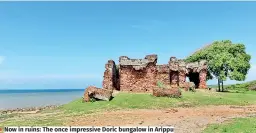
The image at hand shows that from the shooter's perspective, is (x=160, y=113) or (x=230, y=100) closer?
(x=160, y=113)

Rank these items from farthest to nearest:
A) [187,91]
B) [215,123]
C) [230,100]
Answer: [187,91] < [230,100] < [215,123]

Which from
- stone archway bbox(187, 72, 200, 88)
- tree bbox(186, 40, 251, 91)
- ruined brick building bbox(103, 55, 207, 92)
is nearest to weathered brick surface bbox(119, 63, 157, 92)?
ruined brick building bbox(103, 55, 207, 92)

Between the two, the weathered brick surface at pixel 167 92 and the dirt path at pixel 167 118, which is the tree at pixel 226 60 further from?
the dirt path at pixel 167 118

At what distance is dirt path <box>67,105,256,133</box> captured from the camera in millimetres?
23172

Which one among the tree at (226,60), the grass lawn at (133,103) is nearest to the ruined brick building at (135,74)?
the grass lawn at (133,103)

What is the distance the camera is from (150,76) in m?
44.5

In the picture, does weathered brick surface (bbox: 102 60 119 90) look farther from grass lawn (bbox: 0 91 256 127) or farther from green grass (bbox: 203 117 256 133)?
green grass (bbox: 203 117 256 133)

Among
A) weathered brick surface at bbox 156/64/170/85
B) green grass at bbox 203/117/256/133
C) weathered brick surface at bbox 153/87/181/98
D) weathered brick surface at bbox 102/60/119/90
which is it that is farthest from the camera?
weathered brick surface at bbox 156/64/170/85

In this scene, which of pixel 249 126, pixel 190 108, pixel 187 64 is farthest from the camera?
pixel 187 64

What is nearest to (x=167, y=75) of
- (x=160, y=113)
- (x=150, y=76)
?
(x=150, y=76)

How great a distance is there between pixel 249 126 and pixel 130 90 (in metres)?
24.8

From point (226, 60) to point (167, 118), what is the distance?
2855cm

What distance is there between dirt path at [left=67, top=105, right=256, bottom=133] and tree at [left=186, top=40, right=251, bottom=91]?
2121cm

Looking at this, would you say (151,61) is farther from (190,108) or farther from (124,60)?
(190,108)
